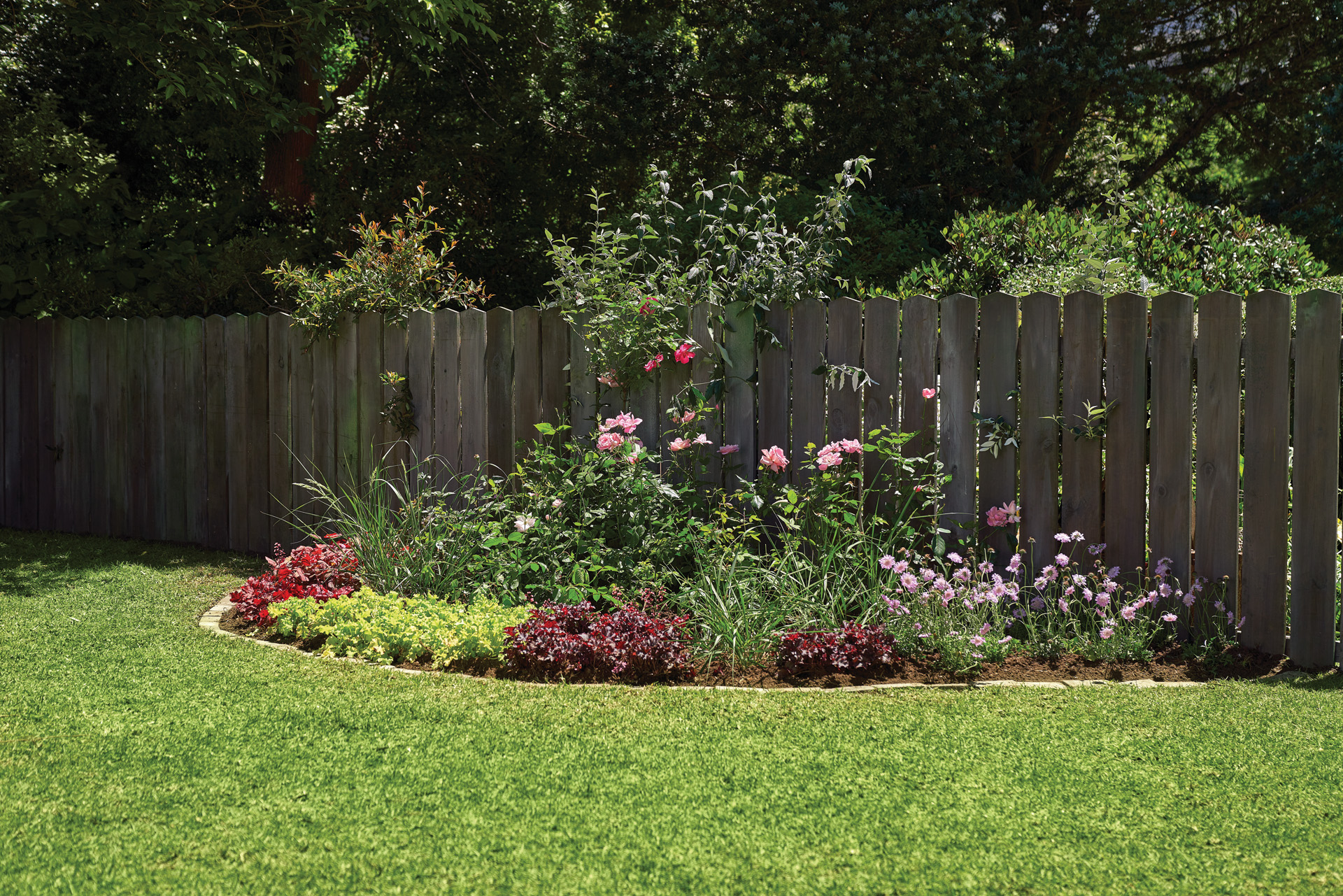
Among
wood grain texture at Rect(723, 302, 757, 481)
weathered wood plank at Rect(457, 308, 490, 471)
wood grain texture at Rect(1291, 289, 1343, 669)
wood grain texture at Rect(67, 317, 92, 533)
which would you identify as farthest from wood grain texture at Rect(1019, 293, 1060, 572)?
wood grain texture at Rect(67, 317, 92, 533)

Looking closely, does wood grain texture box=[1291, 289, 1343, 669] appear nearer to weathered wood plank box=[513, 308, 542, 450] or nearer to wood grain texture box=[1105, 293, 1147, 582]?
wood grain texture box=[1105, 293, 1147, 582]

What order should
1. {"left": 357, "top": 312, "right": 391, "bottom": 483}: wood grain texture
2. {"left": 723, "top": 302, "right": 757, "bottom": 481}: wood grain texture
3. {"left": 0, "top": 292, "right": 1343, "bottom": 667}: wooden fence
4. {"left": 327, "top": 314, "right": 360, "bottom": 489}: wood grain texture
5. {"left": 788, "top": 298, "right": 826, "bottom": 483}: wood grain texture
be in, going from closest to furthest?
{"left": 0, "top": 292, "right": 1343, "bottom": 667}: wooden fence
{"left": 788, "top": 298, "right": 826, "bottom": 483}: wood grain texture
{"left": 723, "top": 302, "right": 757, "bottom": 481}: wood grain texture
{"left": 357, "top": 312, "right": 391, "bottom": 483}: wood grain texture
{"left": 327, "top": 314, "right": 360, "bottom": 489}: wood grain texture

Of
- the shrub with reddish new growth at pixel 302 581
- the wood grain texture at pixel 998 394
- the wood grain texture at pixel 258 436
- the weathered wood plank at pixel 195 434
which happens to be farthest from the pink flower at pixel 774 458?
the weathered wood plank at pixel 195 434

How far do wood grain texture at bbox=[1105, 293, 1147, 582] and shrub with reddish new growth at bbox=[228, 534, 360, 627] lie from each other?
11.2 ft

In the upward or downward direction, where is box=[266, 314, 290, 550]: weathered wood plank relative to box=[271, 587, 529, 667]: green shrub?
upward

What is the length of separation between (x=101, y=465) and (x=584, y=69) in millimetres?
7162

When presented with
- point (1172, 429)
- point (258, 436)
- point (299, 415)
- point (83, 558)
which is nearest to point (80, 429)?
point (83, 558)

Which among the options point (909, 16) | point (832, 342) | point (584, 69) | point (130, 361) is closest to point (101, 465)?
point (130, 361)

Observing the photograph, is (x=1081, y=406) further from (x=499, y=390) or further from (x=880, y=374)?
(x=499, y=390)

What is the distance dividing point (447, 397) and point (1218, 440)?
3.98 meters

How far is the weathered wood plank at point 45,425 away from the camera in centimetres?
770

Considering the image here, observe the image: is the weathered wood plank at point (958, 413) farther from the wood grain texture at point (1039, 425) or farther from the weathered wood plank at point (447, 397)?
the weathered wood plank at point (447, 397)

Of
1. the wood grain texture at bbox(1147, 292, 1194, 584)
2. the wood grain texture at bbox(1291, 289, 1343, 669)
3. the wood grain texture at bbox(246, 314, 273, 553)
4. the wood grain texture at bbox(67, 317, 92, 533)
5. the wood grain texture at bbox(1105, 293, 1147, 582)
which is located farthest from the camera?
the wood grain texture at bbox(67, 317, 92, 533)

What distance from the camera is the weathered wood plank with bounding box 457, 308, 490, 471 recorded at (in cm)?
575
